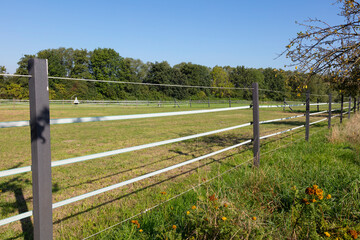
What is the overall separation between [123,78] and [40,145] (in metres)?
56.6

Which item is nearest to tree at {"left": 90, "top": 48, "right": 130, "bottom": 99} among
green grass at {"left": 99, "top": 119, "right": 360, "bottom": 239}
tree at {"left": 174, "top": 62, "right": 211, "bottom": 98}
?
tree at {"left": 174, "top": 62, "right": 211, "bottom": 98}

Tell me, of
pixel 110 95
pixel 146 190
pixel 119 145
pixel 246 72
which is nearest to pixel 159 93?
pixel 110 95

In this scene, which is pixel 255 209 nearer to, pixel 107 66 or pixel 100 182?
pixel 100 182

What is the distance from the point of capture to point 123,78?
56.3 meters

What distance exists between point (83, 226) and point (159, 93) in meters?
46.7

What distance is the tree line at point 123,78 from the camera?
38.6m

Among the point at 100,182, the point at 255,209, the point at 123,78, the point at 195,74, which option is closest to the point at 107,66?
the point at 123,78

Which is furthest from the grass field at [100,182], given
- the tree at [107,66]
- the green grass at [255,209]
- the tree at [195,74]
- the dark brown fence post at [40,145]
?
the tree at [195,74]

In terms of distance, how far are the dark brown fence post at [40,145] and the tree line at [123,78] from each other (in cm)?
3165

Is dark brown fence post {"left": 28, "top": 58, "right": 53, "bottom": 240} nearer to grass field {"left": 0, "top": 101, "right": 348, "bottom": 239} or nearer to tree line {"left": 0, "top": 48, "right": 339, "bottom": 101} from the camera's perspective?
grass field {"left": 0, "top": 101, "right": 348, "bottom": 239}

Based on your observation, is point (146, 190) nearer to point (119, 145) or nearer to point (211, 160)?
point (211, 160)

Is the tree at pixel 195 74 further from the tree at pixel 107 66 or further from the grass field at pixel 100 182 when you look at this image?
the grass field at pixel 100 182

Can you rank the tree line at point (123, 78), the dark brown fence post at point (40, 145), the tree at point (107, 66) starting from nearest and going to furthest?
the dark brown fence post at point (40, 145) < the tree line at point (123, 78) < the tree at point (107, 66)

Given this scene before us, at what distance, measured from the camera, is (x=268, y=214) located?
2508mm
